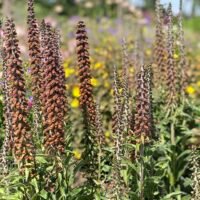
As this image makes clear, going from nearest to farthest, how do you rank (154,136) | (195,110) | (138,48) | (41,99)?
(41,99)
(154,136)
(195,110)
(138,48)

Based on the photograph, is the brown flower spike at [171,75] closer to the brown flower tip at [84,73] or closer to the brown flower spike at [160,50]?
the brown flower spike at [160,50]

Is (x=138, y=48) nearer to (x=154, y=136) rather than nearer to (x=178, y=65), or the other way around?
(x=178, y=65)

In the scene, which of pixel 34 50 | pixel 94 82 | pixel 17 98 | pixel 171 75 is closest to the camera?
pixel 17 98

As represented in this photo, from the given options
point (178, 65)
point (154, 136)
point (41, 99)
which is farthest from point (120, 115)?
point (178, 65)

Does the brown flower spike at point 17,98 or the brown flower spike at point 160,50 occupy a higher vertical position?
the brown flower spike at point 160,50

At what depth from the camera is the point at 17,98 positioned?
185 inches

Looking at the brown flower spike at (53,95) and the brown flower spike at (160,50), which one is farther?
the brown flower spike at (160,50)

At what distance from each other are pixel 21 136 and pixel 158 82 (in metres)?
3.03

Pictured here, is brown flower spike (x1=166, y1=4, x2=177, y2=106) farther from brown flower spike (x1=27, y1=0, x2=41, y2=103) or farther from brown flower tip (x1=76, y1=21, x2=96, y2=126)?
brown flower spike (x1=27, y1=0, x2=41, y2=103)

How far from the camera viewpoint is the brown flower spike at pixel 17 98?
15.3 ft

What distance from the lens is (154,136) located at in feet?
19.5

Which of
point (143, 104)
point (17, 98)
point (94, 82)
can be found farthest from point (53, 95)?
point (94, 82)

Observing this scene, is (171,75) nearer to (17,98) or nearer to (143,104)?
(143,104)

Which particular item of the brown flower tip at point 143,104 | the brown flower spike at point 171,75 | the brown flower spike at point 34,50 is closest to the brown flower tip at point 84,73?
the brown flower spike at point 34,50
